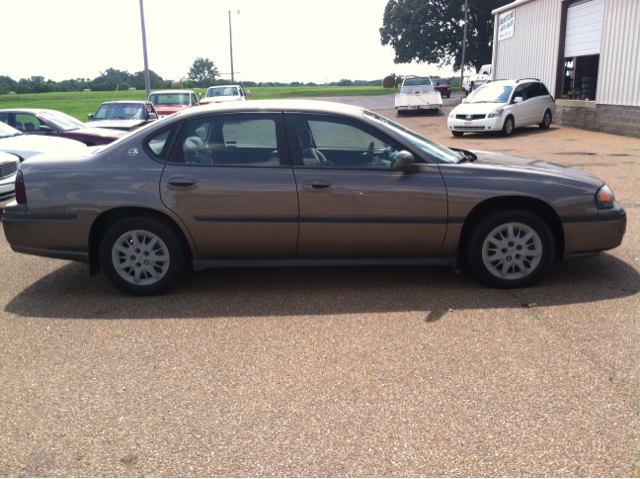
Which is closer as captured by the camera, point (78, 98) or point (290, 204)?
point (290, 204)

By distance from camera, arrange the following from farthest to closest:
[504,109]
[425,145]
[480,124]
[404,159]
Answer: [504,109] < [480,124] < [425,145] < [404,159]

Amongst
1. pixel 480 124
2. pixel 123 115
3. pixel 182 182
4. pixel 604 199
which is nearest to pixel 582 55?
pixel 480 124

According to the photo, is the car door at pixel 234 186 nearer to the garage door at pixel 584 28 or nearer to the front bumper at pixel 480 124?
the front bumper at pixel 480 124

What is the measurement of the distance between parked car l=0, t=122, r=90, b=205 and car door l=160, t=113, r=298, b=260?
3829 millimetres

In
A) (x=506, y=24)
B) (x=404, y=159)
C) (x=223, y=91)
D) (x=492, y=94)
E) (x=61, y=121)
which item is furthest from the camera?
(x=506, y=24)

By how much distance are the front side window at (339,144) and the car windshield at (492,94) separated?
16992 millimetres

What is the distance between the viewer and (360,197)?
5.09m

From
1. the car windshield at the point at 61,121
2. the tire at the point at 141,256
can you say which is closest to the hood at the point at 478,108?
the car windshield at the point at 61,121

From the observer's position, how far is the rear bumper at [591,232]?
5.21 m

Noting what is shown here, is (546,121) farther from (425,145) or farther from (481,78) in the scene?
(481,78)

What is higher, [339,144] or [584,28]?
[584,28]

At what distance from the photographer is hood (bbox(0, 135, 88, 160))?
33.6 ft

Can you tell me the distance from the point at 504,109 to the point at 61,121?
13.3 m

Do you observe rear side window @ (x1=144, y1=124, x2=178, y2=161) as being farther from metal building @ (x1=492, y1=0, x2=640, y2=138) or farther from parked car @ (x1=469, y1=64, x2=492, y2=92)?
parked car @ (x1=469, y1=64, x2=492, y2=92)
